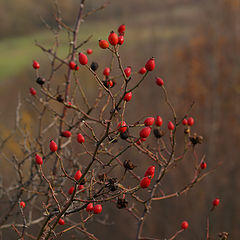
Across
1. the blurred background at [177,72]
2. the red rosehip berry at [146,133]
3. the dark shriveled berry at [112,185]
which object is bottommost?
the dark shriveled berry at [112,185]

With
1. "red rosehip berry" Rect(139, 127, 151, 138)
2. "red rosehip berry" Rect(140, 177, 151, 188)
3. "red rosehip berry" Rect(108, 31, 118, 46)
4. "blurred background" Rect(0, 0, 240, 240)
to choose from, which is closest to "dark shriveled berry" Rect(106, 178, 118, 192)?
"red rosehip berry" Rect(140, 177, 151, 188)

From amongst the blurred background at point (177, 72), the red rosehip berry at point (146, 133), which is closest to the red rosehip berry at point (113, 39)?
the red rosehip berry at point (146, 133)

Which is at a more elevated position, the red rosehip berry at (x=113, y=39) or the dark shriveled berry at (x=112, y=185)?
the red rosehip berry at (x=113, y=39)

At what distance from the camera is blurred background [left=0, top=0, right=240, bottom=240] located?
1389cm

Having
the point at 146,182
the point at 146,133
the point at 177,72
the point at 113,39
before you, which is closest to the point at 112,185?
the point at 146,182

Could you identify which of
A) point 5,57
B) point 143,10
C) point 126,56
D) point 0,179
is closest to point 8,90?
point 5,57

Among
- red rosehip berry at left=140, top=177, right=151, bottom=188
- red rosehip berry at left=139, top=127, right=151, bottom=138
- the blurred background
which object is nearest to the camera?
red rosehip berry at left=140, top=177, right=151, bottom=188

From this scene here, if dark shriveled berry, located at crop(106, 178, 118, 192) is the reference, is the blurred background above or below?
above

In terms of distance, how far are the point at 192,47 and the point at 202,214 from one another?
16.4m

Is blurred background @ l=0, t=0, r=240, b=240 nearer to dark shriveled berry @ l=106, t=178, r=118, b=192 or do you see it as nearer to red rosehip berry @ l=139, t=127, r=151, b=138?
red rosehip berry @ l=139, t=127, r=151, b=138

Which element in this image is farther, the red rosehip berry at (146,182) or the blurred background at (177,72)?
the blurred background at (177,72)

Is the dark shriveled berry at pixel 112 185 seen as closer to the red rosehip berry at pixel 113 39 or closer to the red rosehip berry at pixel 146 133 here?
the red rosehip berry at pixel 146 133

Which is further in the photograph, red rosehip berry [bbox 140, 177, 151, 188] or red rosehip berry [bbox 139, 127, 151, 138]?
red rosehip berry [bbox 139, 127, 151, 138]

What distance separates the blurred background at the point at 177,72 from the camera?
13.9 meters
